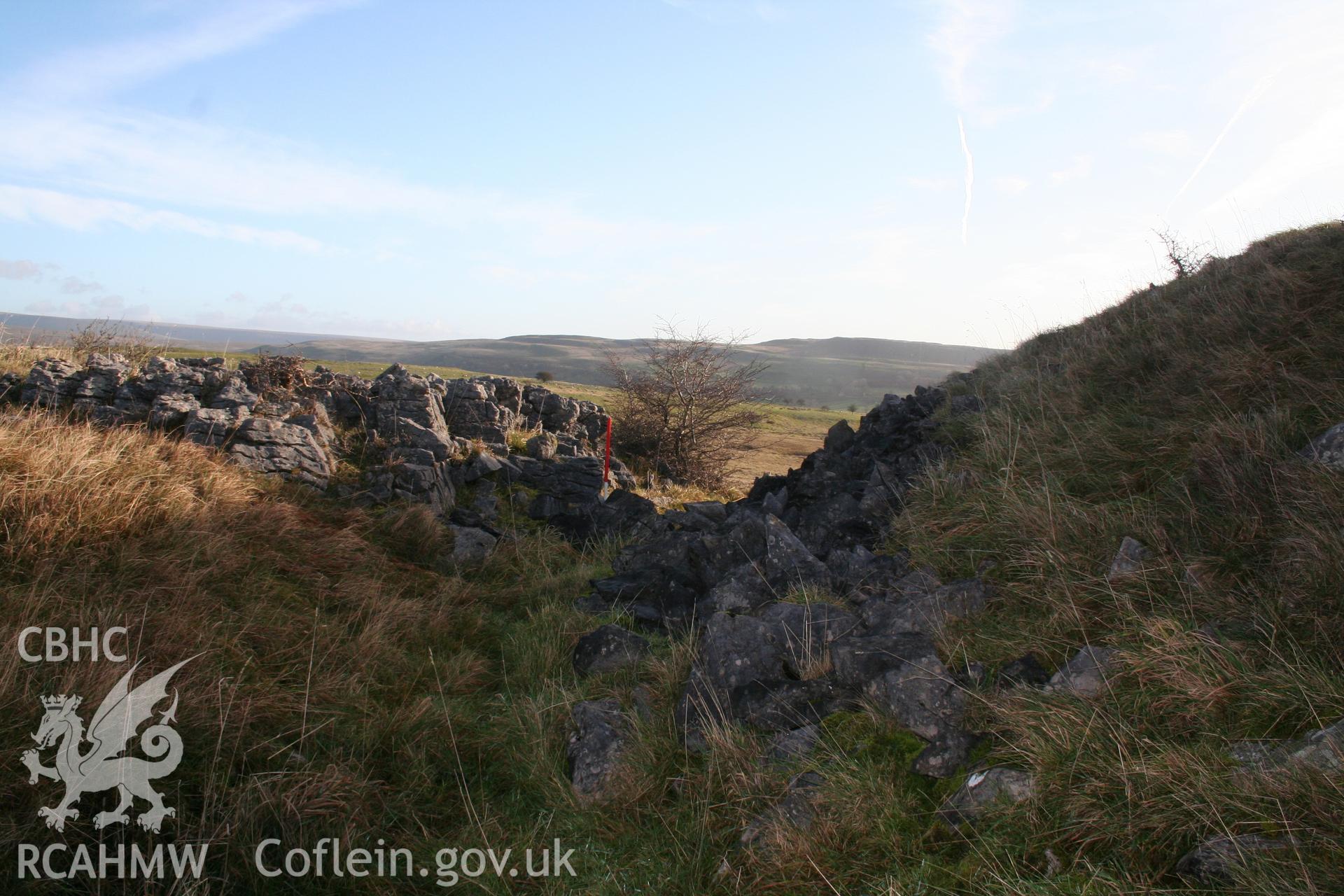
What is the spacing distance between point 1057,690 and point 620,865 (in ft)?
6.93

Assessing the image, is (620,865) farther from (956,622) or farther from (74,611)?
(74,611)

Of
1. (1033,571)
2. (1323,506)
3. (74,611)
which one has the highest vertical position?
(1323,506)

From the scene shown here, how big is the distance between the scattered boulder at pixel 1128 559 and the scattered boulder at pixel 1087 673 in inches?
25.2

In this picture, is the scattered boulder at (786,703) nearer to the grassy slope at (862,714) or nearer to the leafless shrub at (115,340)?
the grassy slope at (862,714)

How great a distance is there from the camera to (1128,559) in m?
3.96

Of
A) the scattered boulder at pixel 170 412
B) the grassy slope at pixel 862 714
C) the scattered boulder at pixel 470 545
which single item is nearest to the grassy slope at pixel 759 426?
the scattered boulder at pixel 170 412

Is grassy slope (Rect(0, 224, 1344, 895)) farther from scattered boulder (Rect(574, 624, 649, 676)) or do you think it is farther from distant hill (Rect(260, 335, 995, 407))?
distant hill (Rect(260, 335, 995, 407))

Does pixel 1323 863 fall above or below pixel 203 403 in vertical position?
below

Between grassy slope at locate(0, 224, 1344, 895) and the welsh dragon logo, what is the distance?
3.6 inches

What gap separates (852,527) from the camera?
264 inches

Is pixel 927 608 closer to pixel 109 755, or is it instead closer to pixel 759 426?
pixel 109 755

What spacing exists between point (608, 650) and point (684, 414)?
472 inches

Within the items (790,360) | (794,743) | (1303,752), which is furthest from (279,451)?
(790,360)

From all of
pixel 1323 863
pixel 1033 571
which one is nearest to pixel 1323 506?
pixel 1033 571
